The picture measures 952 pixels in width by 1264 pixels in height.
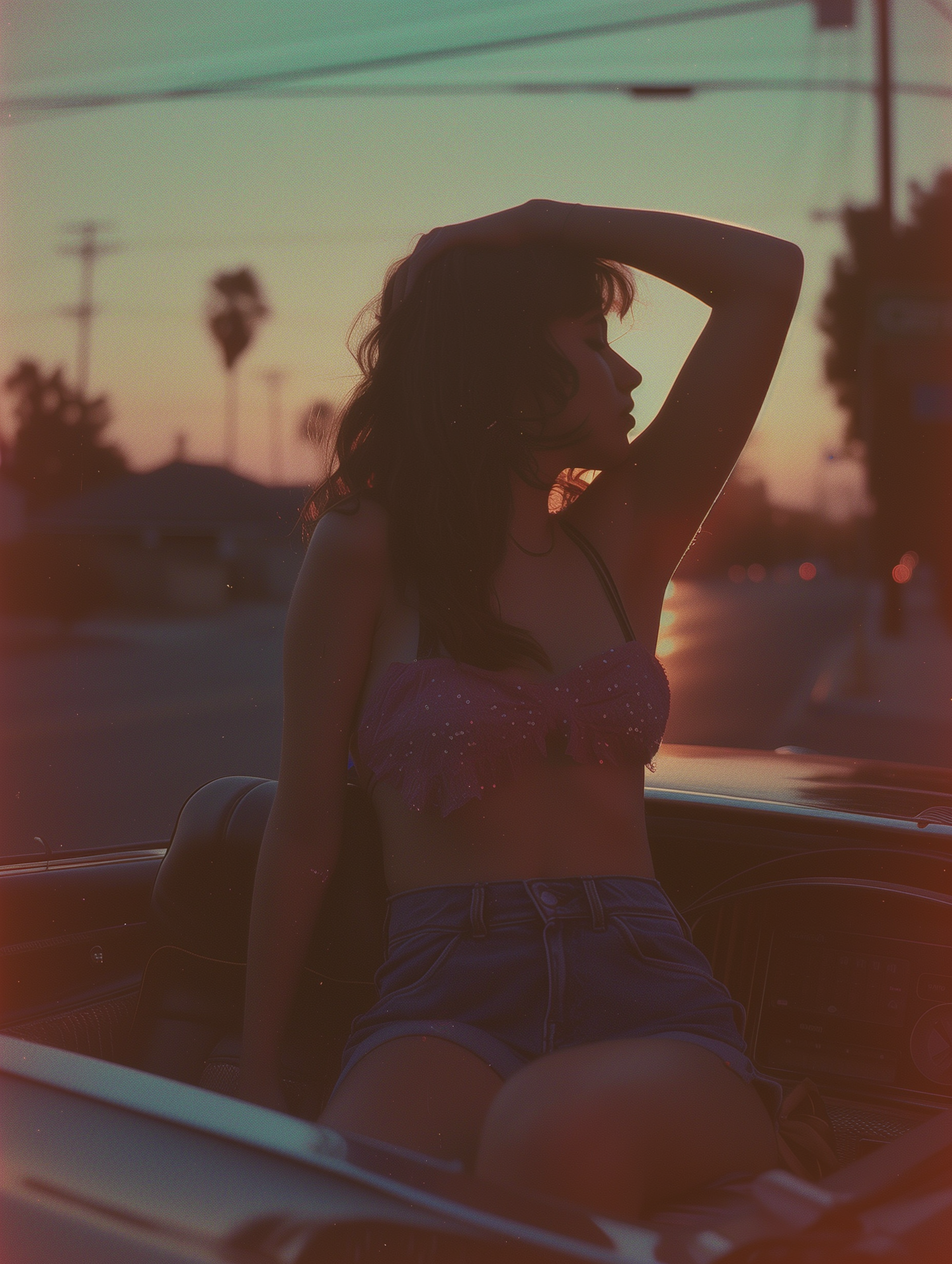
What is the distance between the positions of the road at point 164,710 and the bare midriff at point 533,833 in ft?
3.86

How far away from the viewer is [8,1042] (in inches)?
48.9

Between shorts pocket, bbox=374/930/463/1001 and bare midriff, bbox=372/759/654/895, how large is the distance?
0.25 ft

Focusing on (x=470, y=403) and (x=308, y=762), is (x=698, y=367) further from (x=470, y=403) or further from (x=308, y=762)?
(x=308, y=762)

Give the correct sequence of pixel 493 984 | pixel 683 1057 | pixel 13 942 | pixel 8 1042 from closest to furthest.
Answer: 1. pixel 8 1042
2. pixel 683 1057
3. pixel 493 984
4. pixel 13 942

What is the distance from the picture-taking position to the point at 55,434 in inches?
2254

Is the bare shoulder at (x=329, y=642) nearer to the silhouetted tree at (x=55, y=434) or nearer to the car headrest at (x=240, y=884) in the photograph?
the car headrest at (x=240, y=884)

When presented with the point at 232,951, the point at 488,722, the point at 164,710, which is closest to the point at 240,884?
the point at 232,951

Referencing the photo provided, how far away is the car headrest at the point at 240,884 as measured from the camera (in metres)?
1.84

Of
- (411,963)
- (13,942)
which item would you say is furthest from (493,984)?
(13,942)

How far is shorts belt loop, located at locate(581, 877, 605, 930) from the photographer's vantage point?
1.55m

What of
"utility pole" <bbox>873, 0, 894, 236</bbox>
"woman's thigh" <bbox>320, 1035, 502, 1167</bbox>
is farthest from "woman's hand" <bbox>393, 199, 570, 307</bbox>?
"utility pole" <bbox>873, 0, 894, 236</bbox>

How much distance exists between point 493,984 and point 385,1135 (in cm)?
21

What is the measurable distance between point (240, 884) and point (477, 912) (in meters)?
0.56

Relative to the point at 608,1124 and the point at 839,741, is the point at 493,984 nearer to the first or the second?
the point at 608,1124
